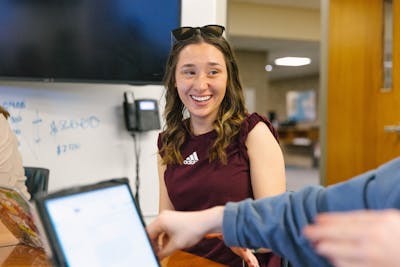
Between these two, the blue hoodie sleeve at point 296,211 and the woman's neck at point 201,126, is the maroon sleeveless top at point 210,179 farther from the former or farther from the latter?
the blue hoodie sleeve at point 296,211

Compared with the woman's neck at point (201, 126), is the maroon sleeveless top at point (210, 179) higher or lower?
lower

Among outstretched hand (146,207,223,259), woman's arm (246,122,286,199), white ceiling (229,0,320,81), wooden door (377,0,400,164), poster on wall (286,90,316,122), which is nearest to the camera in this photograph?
outstretched hand (146,207,223,259)

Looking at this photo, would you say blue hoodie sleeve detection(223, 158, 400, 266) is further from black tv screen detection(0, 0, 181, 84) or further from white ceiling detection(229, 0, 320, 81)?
white ceiling detection(229, 0, 320, 81)

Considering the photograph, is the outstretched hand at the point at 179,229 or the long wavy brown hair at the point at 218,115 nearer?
the outstretched hand at the point at 179,229

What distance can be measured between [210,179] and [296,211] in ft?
2.29

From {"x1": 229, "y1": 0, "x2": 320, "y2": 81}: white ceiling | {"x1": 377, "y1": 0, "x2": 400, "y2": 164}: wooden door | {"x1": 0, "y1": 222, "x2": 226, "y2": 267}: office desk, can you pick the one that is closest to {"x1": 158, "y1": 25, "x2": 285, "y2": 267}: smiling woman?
{"x1": 0, "y1": 222, "x2": 226, "y2": 267}: office desk

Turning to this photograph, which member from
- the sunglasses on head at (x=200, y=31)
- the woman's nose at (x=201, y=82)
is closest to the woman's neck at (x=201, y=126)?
the woman's nose at (x=201, y=82)

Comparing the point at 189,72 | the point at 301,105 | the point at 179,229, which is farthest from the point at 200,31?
the point at 301,105

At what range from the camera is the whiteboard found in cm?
244

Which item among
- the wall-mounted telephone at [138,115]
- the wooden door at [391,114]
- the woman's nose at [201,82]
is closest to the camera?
the woman's nose at [201,82]

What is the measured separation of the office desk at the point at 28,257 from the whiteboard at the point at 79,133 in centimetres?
116

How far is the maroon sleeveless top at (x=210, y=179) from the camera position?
1498mm

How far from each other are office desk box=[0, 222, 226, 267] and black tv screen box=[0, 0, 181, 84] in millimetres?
1187

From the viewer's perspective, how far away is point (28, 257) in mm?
1210
